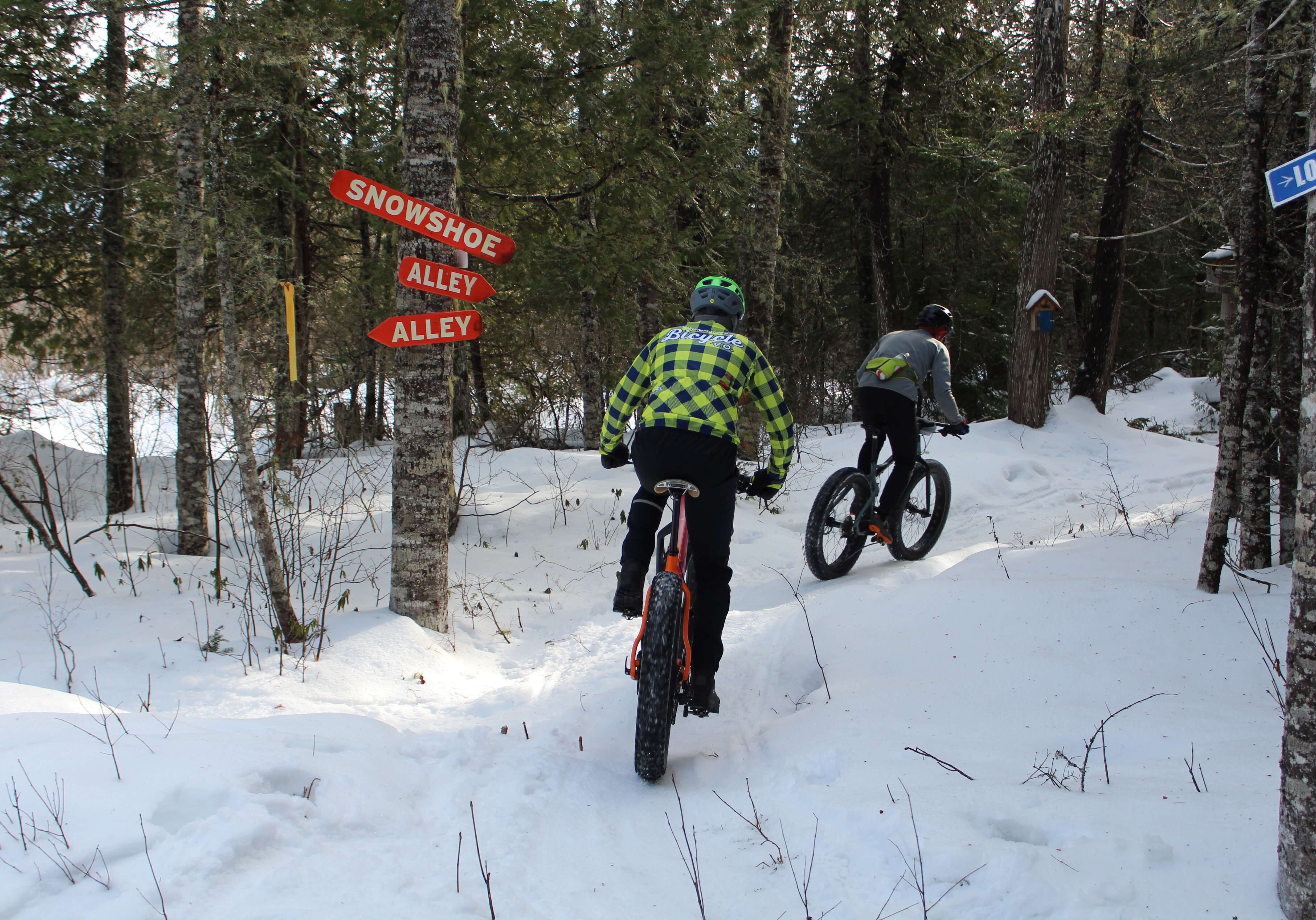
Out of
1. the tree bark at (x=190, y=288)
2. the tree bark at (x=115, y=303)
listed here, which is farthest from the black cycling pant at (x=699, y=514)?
the tree bark at (x=115, y=303)

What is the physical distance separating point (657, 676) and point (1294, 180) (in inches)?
110

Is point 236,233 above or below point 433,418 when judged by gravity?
above

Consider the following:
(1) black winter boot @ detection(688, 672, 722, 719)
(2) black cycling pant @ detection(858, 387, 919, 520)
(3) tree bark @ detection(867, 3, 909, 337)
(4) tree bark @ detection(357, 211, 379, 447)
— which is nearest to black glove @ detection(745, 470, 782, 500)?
(1) black winter boot @ detection(688, 672, 722, 719)

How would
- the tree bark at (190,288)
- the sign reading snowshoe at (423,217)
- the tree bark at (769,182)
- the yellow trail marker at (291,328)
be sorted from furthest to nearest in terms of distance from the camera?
1. the tree bark at (769,182)
2. the tree bark at (190,288)
3. the sign reading snowshoe at (423,217)
4. the yellow trail marker at (291,328)

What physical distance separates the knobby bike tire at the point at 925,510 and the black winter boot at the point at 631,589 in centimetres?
377

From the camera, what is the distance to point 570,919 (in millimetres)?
2752

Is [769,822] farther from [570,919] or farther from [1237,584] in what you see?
[1237,584]

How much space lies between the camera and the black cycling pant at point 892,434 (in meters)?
6.80

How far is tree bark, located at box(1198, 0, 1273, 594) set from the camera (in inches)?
195

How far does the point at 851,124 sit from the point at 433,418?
14827mm

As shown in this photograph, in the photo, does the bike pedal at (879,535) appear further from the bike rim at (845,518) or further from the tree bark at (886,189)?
the tree bark at (886,189)

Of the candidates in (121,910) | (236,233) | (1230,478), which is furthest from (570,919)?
(1230,478)

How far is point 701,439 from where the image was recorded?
3.84 meters

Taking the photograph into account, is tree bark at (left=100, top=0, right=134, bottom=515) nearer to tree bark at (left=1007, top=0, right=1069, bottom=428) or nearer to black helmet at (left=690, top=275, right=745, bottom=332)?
black helmet at (left=690, top=275, right=745, bottom=332)
